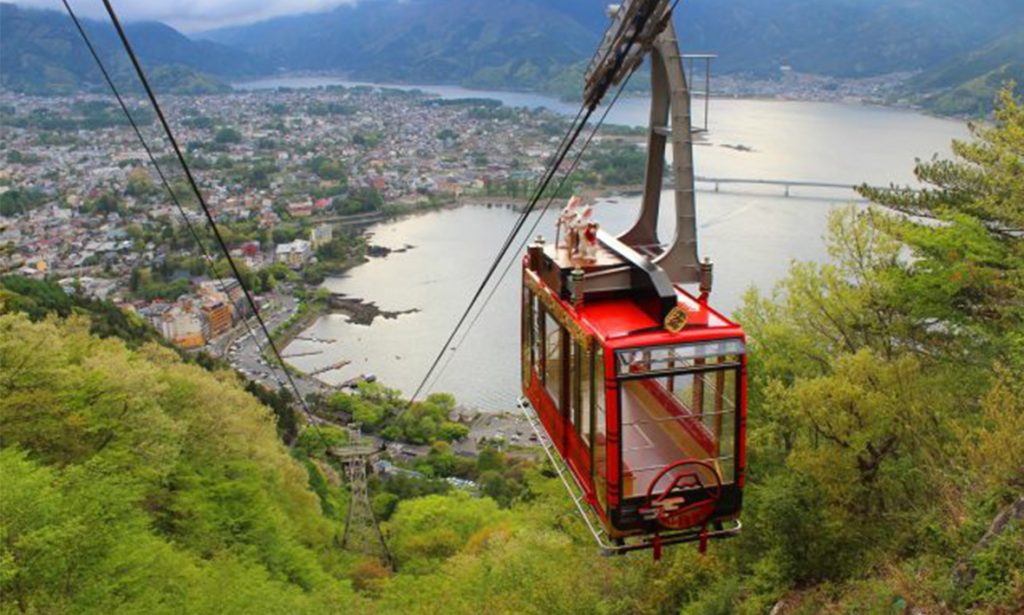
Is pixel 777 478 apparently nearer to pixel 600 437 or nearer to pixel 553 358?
pixel 553 358

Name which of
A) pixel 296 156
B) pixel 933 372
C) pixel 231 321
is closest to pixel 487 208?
pixel 231 321

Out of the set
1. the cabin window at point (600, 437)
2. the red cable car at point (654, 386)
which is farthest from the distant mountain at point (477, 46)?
the cabin window at point (600, 437)

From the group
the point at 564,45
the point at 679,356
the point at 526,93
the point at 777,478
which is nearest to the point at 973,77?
the point at 526,93

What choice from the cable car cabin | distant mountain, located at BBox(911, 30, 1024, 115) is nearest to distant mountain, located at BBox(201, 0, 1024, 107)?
distant mountain, located at BBox(911, 30, 1024, 115)

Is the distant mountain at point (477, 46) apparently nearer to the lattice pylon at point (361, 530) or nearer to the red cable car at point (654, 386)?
the lattice pylon at point (361, 530)

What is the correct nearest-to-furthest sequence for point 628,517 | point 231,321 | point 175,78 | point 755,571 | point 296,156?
point 628,517
point 755,571
point 231,321
point 296,156
point 175,78

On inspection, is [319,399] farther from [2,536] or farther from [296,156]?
[296,156]
